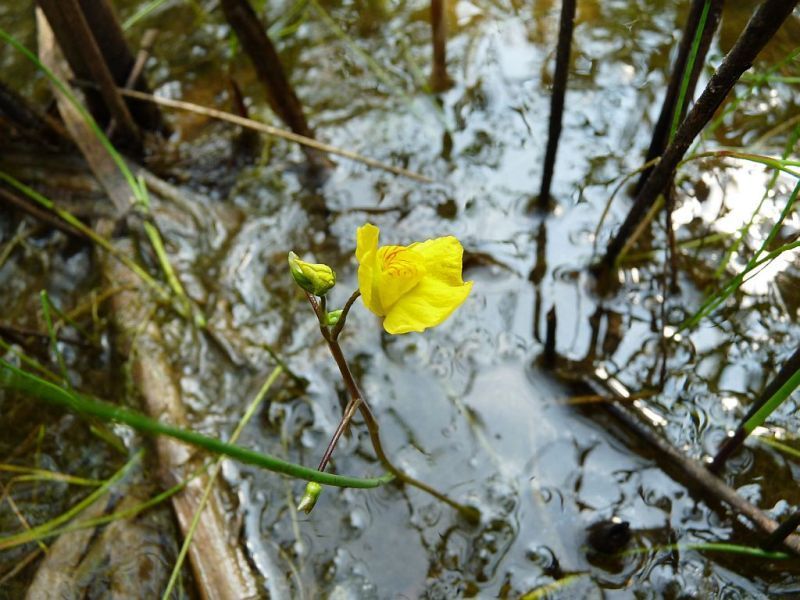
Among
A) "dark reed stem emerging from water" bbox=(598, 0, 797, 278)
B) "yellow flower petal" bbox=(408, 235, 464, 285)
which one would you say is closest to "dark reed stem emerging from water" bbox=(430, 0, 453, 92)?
"dark reed stem emerging from water" bbox=(598, 0, 797, 278)

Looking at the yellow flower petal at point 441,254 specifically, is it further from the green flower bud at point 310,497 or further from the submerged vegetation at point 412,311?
the green flower bud at point 310,497

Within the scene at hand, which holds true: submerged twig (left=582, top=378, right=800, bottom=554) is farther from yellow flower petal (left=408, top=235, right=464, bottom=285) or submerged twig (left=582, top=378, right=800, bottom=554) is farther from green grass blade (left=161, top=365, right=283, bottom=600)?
green grass blade (left=161, top=365, right=283, bottom=600)

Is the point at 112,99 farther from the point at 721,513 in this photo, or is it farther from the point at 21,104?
the point at 721,513

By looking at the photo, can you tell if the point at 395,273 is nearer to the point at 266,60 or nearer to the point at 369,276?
the point at 369,276

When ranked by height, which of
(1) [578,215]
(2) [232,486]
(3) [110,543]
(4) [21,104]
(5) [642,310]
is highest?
(4) [21,104]

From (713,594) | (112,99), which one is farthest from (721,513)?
(112,99)

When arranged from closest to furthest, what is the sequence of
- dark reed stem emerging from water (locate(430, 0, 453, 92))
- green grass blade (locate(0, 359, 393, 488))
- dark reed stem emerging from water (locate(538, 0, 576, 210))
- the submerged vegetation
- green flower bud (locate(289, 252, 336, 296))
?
green grass blade (locate(0, 359, 393, 488)), green flower bud (locate(289, 252, 336, 296)), the submerged vegetation, dark reed stem emerging from water (locate(538, 0, 576, 210)), dark reed stem emerging from water (locate(430, 0, 453, 92))

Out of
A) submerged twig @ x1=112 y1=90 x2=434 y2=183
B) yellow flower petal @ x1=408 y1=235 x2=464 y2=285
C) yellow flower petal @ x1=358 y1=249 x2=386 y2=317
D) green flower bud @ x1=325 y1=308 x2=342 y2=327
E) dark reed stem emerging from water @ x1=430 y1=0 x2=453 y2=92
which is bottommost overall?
green flower bud @ x1=325 y1=308 x2=342 y2=327
